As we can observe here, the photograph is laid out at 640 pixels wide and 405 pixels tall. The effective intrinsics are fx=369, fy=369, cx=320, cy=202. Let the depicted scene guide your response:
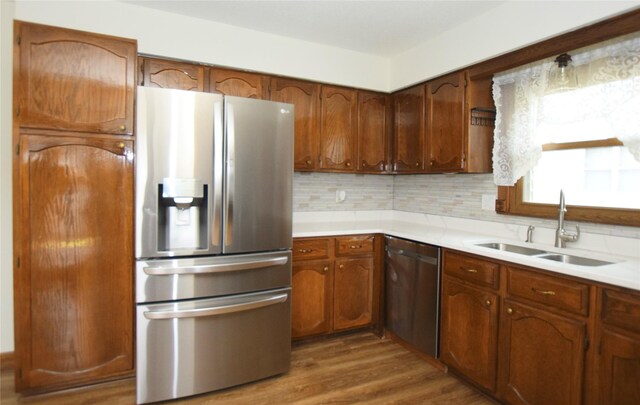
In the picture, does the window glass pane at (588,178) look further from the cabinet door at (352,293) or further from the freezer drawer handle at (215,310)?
the freezer drawer handle at (215,310)

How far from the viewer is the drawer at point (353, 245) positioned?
2.87 meters

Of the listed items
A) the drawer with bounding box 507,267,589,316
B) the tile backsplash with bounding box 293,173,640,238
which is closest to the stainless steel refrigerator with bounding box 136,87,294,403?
the tile backsplash with bounding box 293,173,640,238

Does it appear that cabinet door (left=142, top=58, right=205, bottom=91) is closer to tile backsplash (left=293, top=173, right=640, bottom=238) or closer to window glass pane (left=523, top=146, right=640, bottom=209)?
tile backsplash (left=293, top=173, right=640, bottom=238)

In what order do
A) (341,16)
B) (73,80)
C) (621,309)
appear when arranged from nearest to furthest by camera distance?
1. (621,309)
2. (73,80)
3. (341,16)

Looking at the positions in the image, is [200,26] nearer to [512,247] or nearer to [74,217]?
[74,217]

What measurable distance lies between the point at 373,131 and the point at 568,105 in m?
1.53

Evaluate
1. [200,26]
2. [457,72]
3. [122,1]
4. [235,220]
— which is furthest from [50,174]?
[457,72]

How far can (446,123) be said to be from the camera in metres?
2.81

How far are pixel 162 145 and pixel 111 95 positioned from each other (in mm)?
485

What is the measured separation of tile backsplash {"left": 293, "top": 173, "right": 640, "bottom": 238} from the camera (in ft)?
9.49

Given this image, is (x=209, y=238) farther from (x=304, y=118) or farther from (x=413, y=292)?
(x=413, y=292)

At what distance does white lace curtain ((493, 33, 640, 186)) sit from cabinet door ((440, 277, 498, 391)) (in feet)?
2.90

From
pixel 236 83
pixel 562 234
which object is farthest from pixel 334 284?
pixel 236 83

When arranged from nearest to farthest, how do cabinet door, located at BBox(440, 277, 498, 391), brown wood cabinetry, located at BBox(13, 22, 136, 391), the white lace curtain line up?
the white lace curtain
brown wood cabinetry, located at BBox(13, 22, 136, 391)
cabinet door, located at BBox(440, 277, 498, 391)
